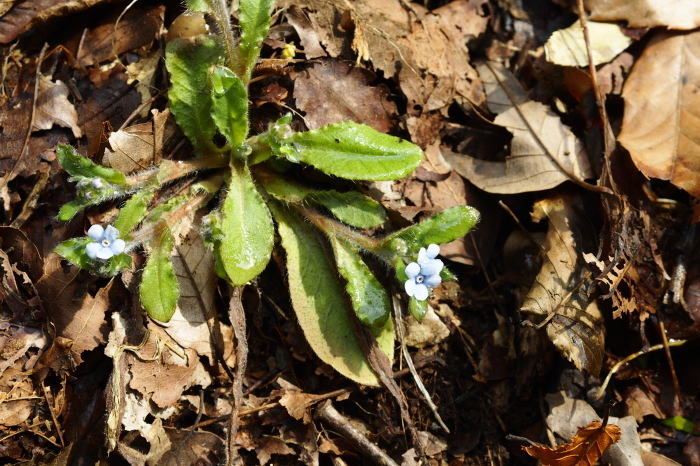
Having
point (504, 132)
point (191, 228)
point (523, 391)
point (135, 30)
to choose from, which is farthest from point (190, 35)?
point (523, 391)

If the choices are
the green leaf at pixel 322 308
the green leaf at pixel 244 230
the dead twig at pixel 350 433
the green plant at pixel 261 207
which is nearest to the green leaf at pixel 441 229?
the green plant at pixel 261 207

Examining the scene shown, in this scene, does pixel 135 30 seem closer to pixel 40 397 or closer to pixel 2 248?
pixel 2 248

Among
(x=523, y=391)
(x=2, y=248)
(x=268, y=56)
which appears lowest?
(x=523, y=391)

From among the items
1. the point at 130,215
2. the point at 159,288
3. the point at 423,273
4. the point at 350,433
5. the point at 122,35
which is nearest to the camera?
the point at 423,273

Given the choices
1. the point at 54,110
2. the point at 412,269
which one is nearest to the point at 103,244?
the point at 54,110

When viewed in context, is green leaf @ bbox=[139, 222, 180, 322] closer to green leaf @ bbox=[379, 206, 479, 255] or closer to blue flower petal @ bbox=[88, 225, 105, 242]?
blue flower petal @ bbox=[88, 225, 105, 242]

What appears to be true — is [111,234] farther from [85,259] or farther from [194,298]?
[194,298]

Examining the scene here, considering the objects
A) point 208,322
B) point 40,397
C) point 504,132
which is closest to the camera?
point 40,397
